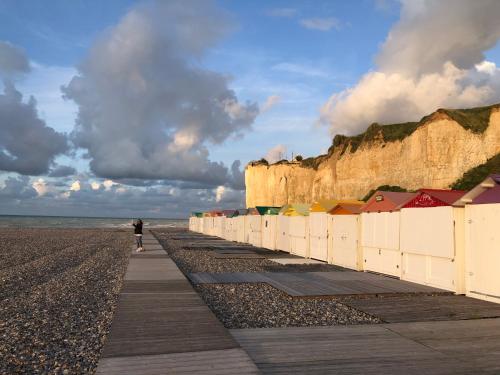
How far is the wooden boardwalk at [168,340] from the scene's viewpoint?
576 centimetres

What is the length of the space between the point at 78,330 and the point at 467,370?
6723 mm

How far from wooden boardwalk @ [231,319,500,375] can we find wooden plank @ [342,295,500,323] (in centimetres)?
67

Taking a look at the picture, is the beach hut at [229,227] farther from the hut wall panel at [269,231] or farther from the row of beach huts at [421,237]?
the row of beach huts at [421,237]

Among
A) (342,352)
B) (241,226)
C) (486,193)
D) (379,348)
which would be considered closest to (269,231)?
(241,226)

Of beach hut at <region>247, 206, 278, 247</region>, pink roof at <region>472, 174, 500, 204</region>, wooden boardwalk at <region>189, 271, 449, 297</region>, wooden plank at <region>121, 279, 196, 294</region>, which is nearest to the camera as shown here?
pink roof at <region>472, 174, 500, 204</region>

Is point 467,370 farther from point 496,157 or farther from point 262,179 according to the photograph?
point 262,179

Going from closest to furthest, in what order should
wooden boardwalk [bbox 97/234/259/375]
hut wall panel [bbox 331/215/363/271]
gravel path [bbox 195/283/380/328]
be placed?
wooden boardwalk [bbox 97/234/259/375]
gravel path [bbox 195/283/380/328]
hut wall panel [bbox 331/215/363/271]

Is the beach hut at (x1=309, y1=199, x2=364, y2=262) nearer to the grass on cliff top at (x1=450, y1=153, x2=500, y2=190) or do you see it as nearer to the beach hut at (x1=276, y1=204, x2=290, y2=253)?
the beach hut at (x1=276, y1=204, x2=290, y2=253)

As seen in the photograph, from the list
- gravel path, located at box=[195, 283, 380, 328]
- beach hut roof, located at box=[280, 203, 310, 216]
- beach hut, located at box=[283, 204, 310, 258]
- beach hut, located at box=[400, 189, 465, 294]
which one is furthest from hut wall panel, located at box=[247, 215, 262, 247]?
gravel path, located at box=[195, 283, 380, 328]

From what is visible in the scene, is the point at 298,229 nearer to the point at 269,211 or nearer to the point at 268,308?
the point at 269,211

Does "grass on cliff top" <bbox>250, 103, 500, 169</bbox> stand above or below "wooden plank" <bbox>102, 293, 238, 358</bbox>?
above

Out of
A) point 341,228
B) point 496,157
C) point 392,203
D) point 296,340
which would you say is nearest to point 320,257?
point 341,228

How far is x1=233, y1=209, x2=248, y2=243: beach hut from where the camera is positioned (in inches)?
1524

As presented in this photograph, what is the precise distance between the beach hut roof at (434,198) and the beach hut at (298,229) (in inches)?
382
